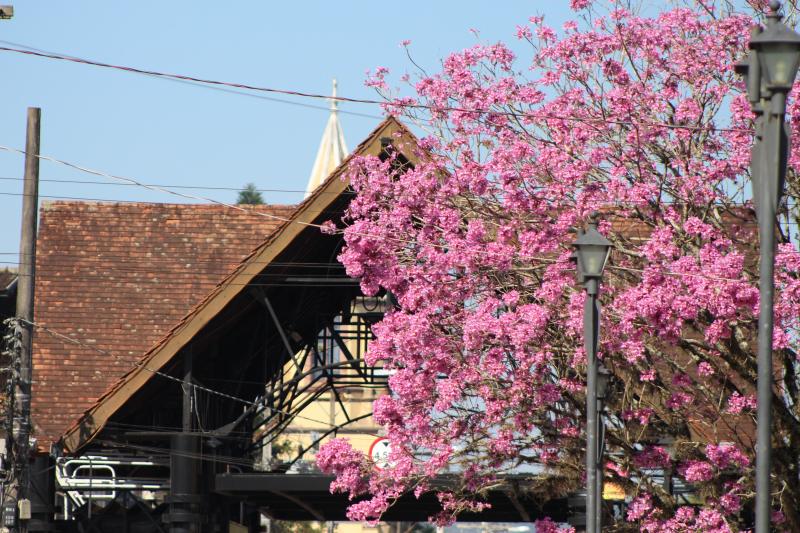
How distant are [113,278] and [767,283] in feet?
64.8

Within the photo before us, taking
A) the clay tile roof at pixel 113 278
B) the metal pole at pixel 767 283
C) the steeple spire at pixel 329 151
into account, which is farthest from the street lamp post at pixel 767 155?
the steeple spire at pixel 329 151

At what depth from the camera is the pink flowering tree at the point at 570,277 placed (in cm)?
1775

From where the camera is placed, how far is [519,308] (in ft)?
59.5

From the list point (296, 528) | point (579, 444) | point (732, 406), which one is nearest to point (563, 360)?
point (579, 444)

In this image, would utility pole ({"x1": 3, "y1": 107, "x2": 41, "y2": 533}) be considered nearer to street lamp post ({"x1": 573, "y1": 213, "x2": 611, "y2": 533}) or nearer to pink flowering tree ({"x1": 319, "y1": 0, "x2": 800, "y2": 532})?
pink flowering tree ({"x1": 319, "y1": 0, "x2": 800, "y2": 532})

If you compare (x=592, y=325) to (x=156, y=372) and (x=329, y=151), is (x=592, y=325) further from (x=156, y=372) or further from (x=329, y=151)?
(x=329, y=151)

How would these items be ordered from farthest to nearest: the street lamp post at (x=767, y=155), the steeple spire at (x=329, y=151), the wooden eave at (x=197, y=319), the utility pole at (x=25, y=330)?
the steeple spire at (x=329, y=151) → the wooden eave at (x=197, y=319) → the utility pole at (x=25, y=330) → the street lamp post at (x=767, y=155)

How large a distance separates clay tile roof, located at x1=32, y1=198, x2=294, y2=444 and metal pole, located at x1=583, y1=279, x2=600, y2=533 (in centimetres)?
1099

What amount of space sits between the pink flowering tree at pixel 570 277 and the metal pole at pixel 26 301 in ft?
13.4

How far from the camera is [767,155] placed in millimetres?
9781

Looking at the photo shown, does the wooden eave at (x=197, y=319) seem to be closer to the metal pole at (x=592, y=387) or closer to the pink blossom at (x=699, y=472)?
the pink blossom at (x=699, y=472)

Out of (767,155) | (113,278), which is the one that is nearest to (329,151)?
(113,278)

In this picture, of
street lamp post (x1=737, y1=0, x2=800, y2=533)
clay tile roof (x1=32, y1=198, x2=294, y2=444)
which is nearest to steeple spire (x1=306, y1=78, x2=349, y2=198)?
clay tile roof (x1=32, y1=198, x2=294, y2=444)

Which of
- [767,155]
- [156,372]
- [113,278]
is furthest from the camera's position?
[113,278]
